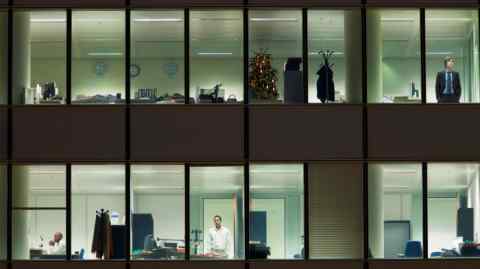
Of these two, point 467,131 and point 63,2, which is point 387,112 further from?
point 63,2

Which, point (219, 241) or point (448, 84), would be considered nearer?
point (219, 241)

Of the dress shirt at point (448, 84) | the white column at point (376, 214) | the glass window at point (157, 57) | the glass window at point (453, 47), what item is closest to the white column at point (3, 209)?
the glass window at point (157, 57)

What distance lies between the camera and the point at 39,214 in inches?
939

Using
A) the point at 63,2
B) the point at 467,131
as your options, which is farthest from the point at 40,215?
the point at 467,131

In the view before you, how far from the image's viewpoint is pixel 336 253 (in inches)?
938

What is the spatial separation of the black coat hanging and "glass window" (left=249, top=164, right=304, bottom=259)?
6.30ft

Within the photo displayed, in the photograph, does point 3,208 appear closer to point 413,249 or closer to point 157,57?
point 157,57

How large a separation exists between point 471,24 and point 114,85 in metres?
8.32

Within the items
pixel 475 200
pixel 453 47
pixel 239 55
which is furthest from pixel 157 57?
pixel 475 200

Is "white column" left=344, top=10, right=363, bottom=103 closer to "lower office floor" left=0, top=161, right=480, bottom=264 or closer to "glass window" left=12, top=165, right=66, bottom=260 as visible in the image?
"lower office floor" left=0, top=161, right=480, bottom=264

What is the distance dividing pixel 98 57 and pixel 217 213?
4.50 meters

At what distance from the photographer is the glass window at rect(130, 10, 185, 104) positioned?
24141 mm

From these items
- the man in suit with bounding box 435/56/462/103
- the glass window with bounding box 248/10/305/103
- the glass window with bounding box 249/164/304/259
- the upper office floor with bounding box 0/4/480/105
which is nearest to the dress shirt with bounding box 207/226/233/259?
the glass window with bounding box 249/164/304/259

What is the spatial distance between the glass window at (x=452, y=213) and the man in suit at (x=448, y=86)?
1557mm
